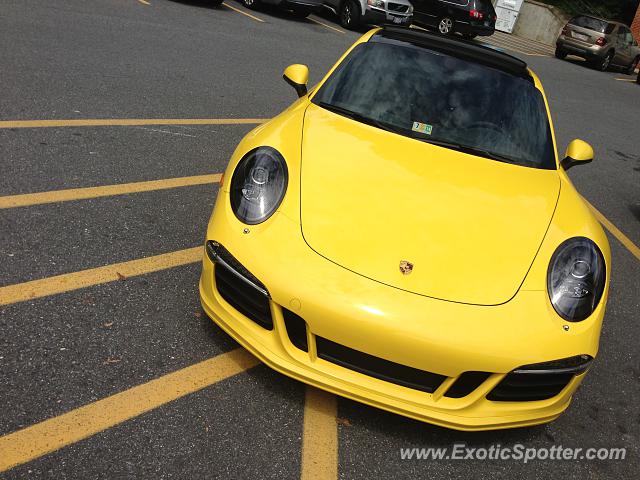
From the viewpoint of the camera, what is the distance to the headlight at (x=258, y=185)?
250cm

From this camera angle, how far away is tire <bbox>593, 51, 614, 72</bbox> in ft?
63.2

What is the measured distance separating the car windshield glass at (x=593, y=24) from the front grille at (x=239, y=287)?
20227 millimetres

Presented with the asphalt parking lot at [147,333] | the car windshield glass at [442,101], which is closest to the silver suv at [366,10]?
the asphalt parking lot at [147,333]

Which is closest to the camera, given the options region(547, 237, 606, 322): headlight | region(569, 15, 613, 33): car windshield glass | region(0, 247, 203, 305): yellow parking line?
region(547, 237, 606, 322): headlight

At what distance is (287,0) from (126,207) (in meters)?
9.93

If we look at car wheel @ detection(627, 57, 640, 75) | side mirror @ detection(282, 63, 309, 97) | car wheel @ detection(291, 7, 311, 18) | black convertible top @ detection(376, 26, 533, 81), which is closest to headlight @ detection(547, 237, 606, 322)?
black convertible top @ detection(376, 26, 533, 81)

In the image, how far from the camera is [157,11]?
31.7 ft

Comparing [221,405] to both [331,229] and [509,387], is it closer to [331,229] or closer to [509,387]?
[331,229]

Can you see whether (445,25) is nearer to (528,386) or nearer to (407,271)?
(407,271)

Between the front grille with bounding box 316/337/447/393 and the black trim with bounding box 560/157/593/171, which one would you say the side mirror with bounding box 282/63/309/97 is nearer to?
the black trim with bounding box 560/157/593/171

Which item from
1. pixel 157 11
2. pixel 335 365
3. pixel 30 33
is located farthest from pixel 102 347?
pixel 157 11

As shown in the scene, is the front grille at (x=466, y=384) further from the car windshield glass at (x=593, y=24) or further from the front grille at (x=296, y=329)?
the car windshield glass at (x=593, y=24)

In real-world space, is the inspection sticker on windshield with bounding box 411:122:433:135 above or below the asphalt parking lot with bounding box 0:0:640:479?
above
